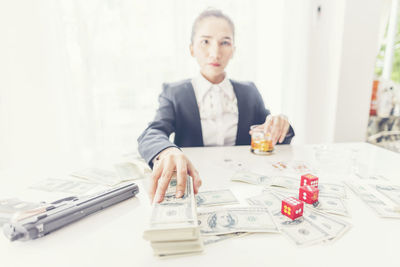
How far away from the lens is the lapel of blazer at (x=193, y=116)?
1.21 m

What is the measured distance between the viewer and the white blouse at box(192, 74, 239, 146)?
124 cm

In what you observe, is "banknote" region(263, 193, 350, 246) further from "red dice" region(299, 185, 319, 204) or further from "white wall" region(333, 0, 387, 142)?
"white wall" region(333, 0, 387, 142)

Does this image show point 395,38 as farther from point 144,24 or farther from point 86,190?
point 86,190

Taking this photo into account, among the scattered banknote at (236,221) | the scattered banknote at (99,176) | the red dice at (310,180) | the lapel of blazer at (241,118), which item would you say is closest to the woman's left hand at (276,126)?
the lapel of blazer at (241,118)

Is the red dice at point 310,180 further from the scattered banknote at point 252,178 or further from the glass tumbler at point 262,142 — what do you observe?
the glass tumbler at point 262,142

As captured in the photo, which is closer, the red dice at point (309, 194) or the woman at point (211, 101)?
the red dice at point (309, 194)

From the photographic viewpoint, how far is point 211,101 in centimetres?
124

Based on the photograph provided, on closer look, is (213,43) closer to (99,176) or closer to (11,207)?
(99,176)

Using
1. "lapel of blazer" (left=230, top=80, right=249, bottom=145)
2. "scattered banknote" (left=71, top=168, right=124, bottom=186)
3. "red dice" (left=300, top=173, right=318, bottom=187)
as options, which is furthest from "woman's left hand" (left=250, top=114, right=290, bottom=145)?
"scattered banknote" (left=71, top=168, right=124, bottom=186)

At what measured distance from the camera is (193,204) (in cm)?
49

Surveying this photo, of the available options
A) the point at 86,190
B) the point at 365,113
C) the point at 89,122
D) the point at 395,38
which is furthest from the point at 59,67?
the point at 395,38

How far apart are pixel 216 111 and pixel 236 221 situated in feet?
2.55

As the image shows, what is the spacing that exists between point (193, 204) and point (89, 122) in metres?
1.64

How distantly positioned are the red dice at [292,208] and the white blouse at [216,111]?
0.72m
